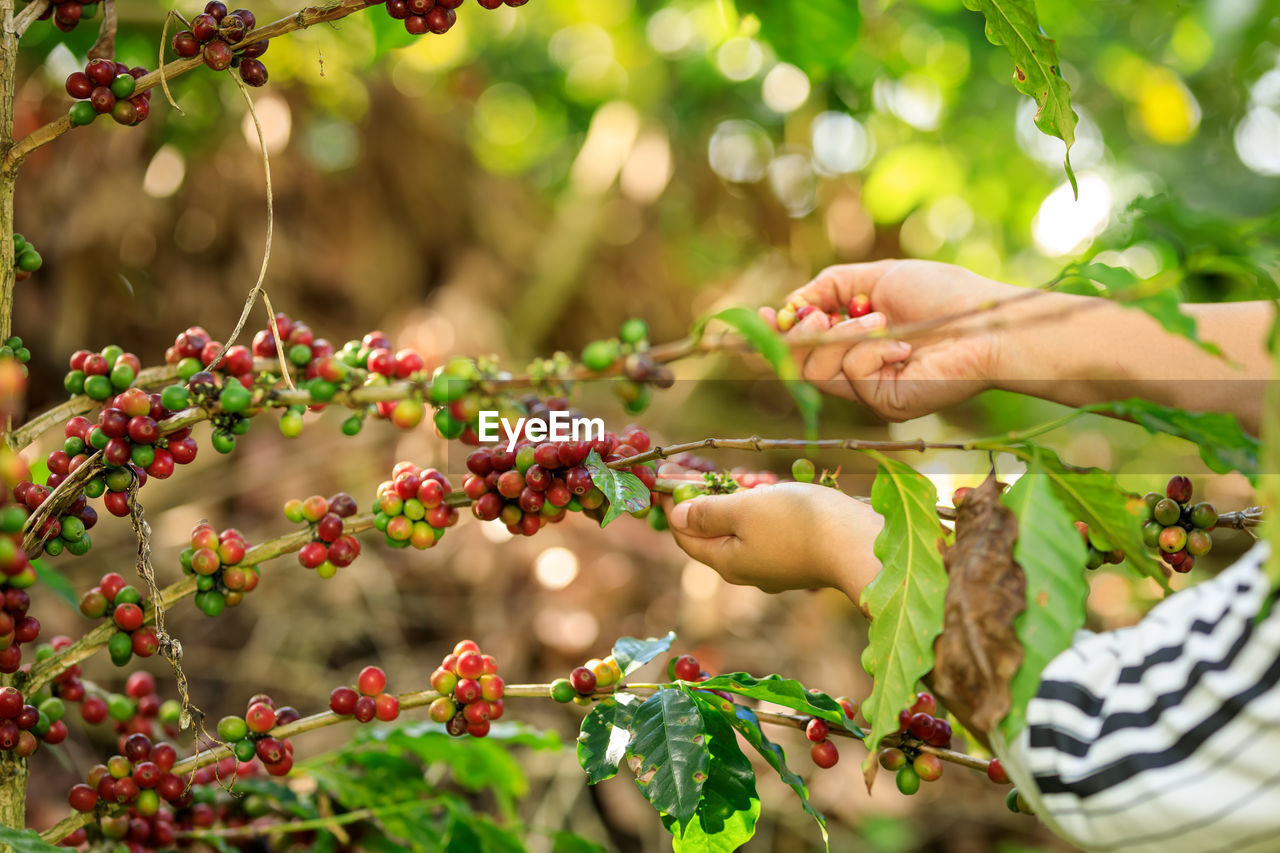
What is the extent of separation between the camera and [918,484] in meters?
0.73

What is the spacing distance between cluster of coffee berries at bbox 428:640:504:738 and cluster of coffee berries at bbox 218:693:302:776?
0.15 meters

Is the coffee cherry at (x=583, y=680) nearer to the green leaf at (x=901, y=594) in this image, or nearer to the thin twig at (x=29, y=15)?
the green leaf at (x=901, y=594)

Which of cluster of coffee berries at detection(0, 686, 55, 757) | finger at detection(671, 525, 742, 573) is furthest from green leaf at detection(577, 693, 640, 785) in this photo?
cluster of coffee berries at detection(0, 686, 55, 757)

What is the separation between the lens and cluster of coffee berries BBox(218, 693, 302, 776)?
0.88 meters

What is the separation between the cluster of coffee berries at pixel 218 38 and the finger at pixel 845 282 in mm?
638

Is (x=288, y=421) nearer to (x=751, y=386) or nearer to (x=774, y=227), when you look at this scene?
(x=751, y=386)

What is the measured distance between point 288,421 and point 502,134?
4115 millimetres

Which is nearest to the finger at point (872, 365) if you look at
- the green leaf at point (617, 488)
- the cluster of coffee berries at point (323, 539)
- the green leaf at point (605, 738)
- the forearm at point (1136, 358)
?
the forearm at point (1136, 358)

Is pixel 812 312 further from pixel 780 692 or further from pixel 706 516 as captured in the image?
pixel 780 692

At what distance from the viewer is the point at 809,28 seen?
1361mm

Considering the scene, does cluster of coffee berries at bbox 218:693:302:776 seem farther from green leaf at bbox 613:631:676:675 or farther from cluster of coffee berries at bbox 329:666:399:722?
green leaf at bbox 613:631:676:675

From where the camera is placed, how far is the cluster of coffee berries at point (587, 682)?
2.94 ft

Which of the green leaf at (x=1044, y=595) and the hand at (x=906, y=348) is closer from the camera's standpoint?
the green leaf at (x=1044, y=595)

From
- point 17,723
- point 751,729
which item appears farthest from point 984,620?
point 17,723
